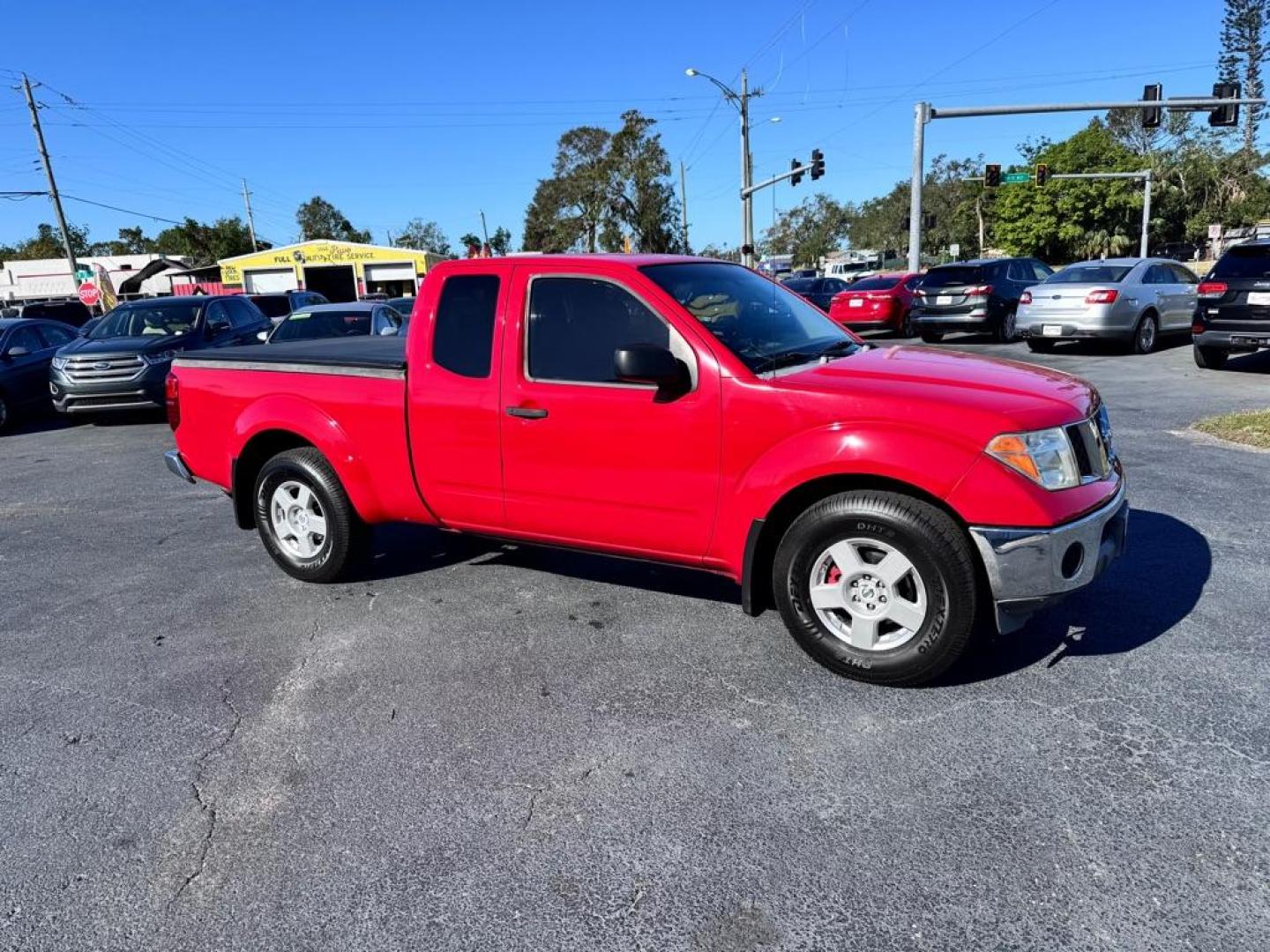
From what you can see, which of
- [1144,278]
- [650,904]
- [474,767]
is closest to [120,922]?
[474,767]

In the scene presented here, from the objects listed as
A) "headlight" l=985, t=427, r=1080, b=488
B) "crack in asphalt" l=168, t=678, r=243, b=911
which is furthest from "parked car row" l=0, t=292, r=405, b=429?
"headlight" l=985, t=427, r=1080, b=488

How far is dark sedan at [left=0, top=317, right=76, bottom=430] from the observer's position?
39.3ft

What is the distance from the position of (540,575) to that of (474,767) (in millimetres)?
2016

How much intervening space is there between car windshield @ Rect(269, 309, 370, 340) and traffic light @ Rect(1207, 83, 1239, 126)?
71.4 ft

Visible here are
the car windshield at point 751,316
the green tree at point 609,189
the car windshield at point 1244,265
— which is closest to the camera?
the car windshield at point 751,316

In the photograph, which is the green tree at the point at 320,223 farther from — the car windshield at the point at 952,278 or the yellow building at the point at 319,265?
the car windshield at the point at 952,278

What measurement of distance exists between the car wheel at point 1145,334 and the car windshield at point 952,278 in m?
3.31

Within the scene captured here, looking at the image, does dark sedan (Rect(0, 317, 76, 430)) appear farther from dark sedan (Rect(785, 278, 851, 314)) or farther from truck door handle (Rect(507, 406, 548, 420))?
dark sedan (Rect(785, 278, 851, 314))

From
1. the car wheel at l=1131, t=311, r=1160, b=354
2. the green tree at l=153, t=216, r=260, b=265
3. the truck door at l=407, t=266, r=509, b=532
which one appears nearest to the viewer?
the truck door at l=407, t=266, r=509, b=532

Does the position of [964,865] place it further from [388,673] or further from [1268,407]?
[1268,407]

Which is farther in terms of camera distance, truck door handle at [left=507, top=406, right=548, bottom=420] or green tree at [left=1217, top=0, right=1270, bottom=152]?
green tree at [left=1217, top=0, right=1270, bottom=152]

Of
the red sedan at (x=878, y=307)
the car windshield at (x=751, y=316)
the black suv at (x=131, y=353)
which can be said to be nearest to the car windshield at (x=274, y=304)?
the black suv at (x=131, y=353)

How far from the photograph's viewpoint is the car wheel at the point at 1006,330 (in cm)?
1683

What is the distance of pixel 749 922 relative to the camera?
227 centimetres
